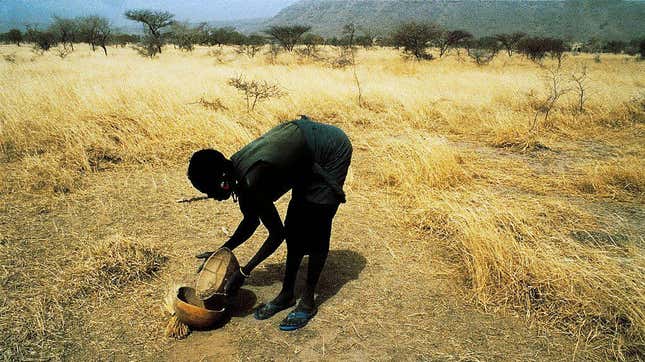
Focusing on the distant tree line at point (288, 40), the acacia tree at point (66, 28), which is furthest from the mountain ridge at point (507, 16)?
the acacia tree at point (66, 28)

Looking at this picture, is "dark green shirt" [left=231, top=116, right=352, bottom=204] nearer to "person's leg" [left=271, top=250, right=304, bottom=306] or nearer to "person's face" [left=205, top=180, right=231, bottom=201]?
"person's face" [left=205, top=180, right=231, bottom=201]

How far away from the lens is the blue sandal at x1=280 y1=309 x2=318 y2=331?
96.0 inches

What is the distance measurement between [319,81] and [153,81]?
4.45m

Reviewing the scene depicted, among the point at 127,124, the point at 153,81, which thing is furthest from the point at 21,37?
the point at 127,124

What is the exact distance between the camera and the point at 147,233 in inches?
144

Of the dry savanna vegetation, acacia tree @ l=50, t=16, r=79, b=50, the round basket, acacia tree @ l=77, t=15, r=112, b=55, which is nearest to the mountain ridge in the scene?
acacia tree @ l=77, t=15, r=112, b=55

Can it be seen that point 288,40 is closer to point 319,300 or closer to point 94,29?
point 94,29

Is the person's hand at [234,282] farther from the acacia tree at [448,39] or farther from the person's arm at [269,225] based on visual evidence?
the acacia tree at [448,39]

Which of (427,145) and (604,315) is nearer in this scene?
(604,315)

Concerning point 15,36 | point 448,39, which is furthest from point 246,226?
point 15,36

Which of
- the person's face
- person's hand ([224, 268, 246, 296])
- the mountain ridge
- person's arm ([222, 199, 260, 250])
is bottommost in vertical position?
person's hand ([224, 268, 246, 296])

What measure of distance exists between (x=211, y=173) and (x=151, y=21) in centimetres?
2984

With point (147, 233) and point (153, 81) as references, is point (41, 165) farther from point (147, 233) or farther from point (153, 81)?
point (153, 81)

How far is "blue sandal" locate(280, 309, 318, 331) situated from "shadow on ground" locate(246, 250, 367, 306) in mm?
240
